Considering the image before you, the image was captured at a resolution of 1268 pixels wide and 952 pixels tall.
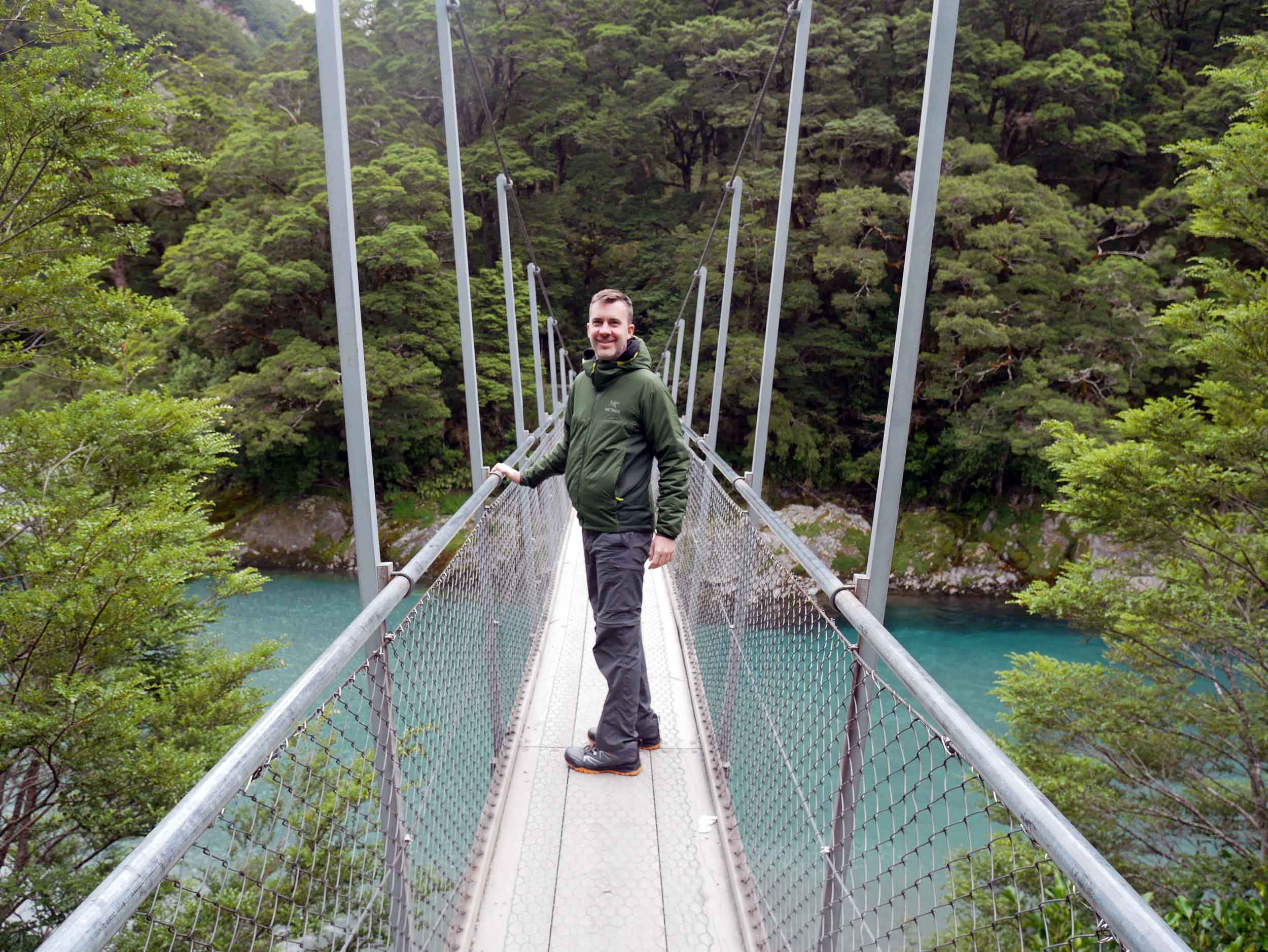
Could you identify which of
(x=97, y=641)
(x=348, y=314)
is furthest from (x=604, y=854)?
(x=97, y=641)

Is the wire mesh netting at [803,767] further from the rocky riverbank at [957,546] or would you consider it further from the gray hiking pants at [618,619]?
the rocky riverbank at [957,546]

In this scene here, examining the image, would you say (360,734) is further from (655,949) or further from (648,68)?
(648,68)

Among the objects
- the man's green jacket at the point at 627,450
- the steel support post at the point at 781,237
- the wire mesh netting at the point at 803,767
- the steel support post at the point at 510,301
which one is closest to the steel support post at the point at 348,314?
the man's green jacket at the point at 627,450

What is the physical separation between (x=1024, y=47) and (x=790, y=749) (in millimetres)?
16837

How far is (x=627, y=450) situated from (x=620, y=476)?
6 cm

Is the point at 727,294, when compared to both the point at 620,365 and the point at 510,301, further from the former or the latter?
the point at 620,365

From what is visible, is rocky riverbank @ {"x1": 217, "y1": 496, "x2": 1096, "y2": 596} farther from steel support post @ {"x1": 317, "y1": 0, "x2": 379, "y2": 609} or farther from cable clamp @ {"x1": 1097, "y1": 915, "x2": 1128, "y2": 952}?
cable clamp @ {"x1": 1097, "y1": 915, "x2": 1128, "y2": 952}

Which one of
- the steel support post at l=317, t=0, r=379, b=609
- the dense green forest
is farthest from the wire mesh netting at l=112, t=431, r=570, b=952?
the dense green forest

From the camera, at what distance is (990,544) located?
1187cm

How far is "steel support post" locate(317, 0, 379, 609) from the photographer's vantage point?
1.18 meters

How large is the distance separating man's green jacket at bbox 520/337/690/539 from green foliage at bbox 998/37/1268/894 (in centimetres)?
426

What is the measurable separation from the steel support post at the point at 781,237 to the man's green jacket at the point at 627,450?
96 cm

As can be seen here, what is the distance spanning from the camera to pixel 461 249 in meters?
2.68

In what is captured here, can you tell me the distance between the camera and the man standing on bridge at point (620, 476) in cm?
153
